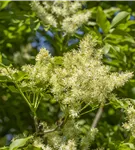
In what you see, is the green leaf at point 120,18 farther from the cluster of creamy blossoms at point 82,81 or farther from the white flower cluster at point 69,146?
the white flower cluster at point 69,146

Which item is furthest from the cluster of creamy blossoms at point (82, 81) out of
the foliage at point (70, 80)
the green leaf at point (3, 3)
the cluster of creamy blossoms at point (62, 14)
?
the green leaf at point (3, 3)

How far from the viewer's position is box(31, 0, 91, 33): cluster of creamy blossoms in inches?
99.0

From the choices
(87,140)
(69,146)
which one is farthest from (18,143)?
(87,140)

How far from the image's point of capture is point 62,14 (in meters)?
2.58

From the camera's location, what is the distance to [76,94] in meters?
1.85

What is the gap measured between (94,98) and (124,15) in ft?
2.91

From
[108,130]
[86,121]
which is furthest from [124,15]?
[86,121]

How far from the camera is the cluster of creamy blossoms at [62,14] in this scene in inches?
99.0

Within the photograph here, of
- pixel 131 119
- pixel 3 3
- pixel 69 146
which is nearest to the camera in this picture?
pixel 69 146

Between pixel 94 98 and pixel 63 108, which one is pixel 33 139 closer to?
pixel 63 108

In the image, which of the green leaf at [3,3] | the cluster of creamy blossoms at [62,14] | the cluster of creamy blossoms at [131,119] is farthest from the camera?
the green leaf at [3,3]

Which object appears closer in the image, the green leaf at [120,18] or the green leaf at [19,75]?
the green leaf at [19,75]

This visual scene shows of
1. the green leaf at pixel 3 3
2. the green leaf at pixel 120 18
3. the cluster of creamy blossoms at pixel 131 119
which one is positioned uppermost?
the green leaf at pixel 3 3

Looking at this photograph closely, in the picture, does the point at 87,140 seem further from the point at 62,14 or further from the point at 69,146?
the point at 62,14
